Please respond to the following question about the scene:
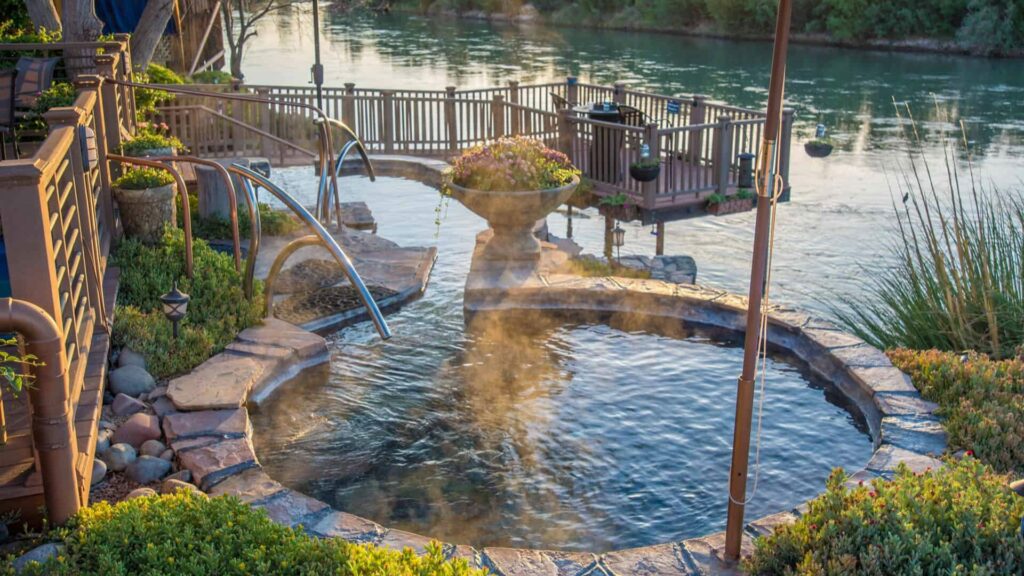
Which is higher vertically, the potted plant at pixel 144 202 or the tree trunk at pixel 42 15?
the tree trunk at pixel 42 15

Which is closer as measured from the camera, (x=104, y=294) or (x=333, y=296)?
(x=104, y=294)

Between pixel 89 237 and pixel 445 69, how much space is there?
33.2m

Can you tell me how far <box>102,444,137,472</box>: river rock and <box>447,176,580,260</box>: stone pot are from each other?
13.9 ft

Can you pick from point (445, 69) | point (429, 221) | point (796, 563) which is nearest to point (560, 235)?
point (429, 221)

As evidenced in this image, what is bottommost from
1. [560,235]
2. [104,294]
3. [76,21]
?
[560,235]

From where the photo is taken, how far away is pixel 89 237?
6.38 m

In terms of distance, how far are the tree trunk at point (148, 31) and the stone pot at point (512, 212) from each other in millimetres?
5885

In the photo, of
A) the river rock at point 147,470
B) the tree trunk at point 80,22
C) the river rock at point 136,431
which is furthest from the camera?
the tree trunk at point 80,22

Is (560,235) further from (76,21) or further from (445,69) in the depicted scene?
(445,69)

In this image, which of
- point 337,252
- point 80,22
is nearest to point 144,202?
point 337,252

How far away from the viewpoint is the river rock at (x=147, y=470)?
572 centimetres

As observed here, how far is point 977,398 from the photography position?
6285 mm

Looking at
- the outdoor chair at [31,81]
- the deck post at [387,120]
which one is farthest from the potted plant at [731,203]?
the outdoor chair at [31,81]

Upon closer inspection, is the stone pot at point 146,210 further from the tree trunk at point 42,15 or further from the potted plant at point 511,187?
the tree trunk at point 42,15
